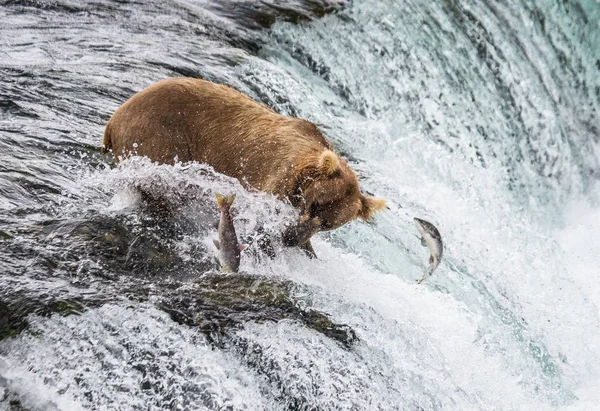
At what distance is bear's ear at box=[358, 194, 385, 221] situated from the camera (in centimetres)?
475

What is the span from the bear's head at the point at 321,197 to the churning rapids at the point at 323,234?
131mm

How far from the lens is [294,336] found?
3.78 m

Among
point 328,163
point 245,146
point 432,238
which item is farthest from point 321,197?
point 432,238

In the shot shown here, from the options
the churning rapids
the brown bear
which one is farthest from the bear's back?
the churning rapids

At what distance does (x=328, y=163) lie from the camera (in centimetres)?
443

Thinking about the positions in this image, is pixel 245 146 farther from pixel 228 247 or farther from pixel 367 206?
pixel 228 247

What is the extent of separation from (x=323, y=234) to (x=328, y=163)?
4.34ft

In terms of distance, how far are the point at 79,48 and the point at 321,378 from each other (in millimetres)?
4998

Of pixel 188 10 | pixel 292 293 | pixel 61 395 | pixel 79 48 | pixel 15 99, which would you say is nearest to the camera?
pixel 61 395

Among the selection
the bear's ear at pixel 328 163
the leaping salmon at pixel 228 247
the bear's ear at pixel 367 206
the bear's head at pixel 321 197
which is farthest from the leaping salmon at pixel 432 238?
the leaping salmon at pixel 228 247

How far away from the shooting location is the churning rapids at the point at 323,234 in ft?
11.6

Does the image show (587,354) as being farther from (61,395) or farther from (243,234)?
(61,395)

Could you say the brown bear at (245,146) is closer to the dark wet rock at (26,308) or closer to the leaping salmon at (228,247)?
the leaping salmon at (228,247)

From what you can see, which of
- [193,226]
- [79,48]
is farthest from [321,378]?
[79,48]
